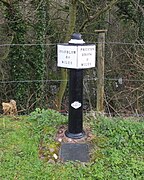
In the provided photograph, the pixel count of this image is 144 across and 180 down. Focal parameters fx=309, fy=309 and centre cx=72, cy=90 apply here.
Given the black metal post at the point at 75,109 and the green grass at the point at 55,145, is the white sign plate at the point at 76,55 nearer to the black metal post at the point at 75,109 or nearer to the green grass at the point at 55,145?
the black metal post at the point at 75,109

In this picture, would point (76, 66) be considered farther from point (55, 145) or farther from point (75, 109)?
point (55, 145)

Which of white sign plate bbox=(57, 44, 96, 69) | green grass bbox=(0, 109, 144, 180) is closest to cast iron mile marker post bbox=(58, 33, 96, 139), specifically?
white sign plate bbox=(57, 44, 96, 69)

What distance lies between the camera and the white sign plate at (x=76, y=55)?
367 cm

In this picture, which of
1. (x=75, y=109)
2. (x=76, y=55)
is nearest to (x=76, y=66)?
(x=76, y=55)

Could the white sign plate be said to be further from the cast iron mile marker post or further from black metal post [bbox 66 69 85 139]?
black metal post [bbox 66 69 85 139]

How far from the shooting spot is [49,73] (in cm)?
1085

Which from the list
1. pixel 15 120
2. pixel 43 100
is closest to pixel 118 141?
pixel 15 120

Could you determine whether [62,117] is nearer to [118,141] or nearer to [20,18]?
[118,141]

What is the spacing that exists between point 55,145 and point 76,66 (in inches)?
38.5

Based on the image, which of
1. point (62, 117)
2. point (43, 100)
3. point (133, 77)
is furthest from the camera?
point (43, 100)

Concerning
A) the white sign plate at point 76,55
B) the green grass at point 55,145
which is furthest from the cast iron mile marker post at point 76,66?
the green grass at point 55,145

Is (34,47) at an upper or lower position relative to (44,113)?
upper

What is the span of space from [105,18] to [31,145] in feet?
28.1

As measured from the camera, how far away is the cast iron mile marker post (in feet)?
12.1
